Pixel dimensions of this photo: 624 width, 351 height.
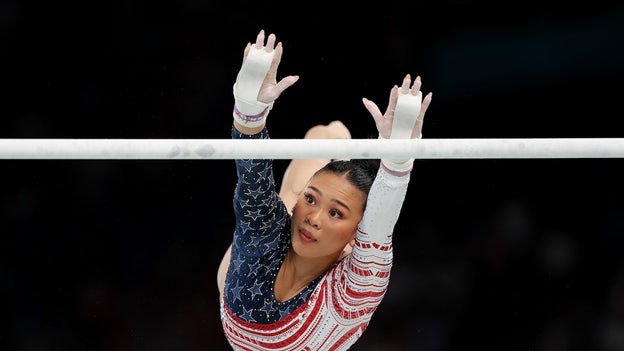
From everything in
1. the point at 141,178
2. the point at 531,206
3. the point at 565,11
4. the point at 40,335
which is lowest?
the point at 40,335

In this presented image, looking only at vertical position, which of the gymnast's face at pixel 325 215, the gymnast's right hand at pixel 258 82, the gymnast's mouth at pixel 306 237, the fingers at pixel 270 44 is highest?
the fingers at pixel 270 44

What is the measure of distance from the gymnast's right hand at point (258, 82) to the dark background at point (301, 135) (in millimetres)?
1917

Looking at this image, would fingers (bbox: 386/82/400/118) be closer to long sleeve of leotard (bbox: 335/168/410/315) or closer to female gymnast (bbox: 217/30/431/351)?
female gymnast (bbox: 217/30/431/351)

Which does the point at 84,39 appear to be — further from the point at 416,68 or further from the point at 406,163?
the point at 406,163

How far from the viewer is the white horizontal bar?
2119mm

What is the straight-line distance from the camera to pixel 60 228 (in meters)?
4.21

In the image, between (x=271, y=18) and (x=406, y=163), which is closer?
(x=406, y=163)

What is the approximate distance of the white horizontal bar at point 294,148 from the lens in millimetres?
2119

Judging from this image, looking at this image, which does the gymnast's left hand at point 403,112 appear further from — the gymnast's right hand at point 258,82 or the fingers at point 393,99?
the gymnast's right hand at point 258,82

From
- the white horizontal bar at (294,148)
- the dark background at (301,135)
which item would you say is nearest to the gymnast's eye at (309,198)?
the white horizontal bar at (294,148)

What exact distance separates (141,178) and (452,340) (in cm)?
158

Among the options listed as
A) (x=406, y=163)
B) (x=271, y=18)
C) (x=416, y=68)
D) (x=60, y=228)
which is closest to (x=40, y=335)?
(x=60, y=228)

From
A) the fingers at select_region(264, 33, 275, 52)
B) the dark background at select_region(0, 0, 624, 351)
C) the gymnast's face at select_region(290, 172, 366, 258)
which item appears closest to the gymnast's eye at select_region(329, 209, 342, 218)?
the gymnast's face at select_region(290, 172, 366, 258)

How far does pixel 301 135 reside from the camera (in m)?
4.40
